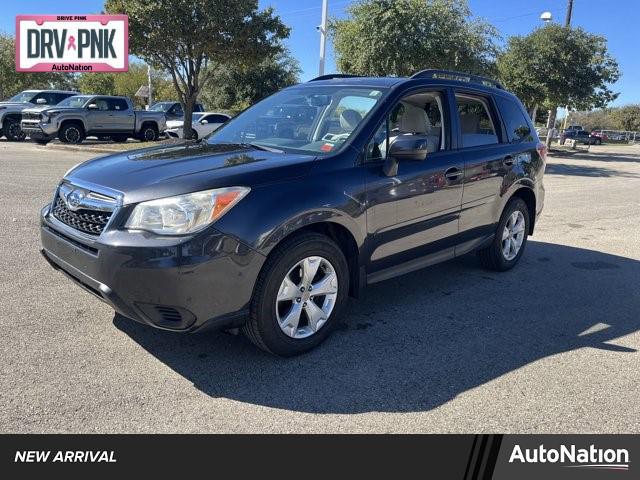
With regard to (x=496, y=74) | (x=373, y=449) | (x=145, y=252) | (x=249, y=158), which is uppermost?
(x=496, y=74)

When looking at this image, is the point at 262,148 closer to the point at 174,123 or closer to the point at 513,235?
the point at 513,235

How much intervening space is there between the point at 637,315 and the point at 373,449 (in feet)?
10.5

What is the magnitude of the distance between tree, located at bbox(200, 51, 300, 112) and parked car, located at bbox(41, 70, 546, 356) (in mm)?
37491

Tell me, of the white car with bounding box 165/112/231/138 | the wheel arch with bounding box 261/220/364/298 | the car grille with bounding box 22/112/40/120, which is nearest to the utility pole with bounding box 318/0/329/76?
the white car with bounding box 165/112/231/138

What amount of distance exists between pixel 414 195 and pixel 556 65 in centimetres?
2364

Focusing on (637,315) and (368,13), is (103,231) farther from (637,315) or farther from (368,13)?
(368,13)

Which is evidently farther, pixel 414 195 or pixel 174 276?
pixel 414 195

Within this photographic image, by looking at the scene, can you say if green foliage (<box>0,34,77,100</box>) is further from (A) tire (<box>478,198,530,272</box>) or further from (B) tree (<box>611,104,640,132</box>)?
(B) tree (<box>611,104,640,132</box>)

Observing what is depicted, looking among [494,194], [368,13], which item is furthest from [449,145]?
[368,13]

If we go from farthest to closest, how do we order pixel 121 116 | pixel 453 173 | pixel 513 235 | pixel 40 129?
pixel 121 116
pixel 40 129
pixel 513 235
pixel 453 173

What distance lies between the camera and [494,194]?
17.1ft

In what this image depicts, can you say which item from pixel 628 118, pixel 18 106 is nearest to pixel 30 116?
pixel 18 106

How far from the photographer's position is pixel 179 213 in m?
3.03

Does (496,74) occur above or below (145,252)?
above
